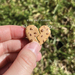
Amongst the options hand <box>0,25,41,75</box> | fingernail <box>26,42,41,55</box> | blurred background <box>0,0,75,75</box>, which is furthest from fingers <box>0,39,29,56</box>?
blurred background <box>0,0,75,75</box>

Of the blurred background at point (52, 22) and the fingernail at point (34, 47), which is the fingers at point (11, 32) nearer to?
the fingernail at point (34, 47)

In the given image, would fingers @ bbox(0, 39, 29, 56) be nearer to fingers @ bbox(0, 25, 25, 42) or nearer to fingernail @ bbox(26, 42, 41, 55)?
fingers @ bbox(0, 25, 25, 42)

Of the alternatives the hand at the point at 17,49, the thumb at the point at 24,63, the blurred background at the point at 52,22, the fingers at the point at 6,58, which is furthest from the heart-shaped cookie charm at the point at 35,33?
the blurred background at the point at 52,22

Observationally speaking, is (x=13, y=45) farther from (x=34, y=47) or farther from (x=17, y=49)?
(x=34, y=47)

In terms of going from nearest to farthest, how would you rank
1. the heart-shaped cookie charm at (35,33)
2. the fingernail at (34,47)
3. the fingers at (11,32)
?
the fingernail at (34,47) < the heart-shaped cookie charm at (35,33) < the fingers at (11,32)

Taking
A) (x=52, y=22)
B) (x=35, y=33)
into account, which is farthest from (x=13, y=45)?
(x=52, y=22)

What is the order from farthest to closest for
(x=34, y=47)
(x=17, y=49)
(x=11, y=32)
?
(x=17, y=49)
(x=11, y=32)
(x=34, y=47)

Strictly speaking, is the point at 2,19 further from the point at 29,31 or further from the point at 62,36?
the point at 62,36
